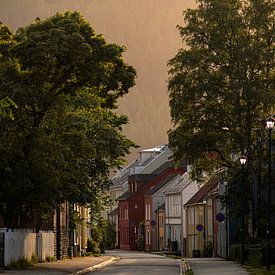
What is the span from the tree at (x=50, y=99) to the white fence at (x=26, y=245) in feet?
4.07

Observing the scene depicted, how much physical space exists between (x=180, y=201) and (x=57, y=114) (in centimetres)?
5954

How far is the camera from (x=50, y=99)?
47469 mm

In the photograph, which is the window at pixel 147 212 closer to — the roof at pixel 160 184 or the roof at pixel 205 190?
the roof at pixel 160 184

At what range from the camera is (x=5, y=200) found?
4747 cm

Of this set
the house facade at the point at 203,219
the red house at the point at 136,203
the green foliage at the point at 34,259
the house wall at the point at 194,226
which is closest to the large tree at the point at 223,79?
the green foliage at the point at 34,259

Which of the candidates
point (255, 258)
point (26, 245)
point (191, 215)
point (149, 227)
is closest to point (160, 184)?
point (149, 227)

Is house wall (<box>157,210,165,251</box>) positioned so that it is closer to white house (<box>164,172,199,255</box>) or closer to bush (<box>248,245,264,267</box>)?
white house (<box>164,172,199,255</box>)

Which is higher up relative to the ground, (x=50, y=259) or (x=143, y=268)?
(x=50, y=259)

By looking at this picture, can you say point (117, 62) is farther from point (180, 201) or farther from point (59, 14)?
point (180, 201)

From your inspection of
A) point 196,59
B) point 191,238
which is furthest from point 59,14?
point 191,238

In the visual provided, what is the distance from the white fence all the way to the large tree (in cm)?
1014

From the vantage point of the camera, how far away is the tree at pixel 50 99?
151 ft

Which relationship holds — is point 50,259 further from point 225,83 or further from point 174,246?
point 174,246

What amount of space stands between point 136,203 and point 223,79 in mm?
81597
